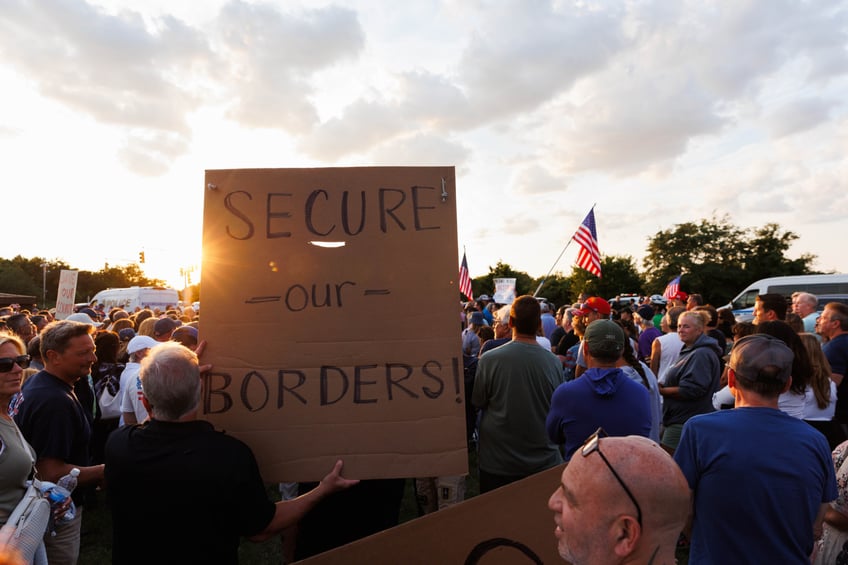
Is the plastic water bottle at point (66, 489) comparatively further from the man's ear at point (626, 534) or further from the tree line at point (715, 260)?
the tree line at point (715, 260)

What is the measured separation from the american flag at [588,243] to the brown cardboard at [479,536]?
37.0 ft

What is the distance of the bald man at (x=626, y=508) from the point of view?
4.16ft

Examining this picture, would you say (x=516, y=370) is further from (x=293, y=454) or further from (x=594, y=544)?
(x=594, y=544)

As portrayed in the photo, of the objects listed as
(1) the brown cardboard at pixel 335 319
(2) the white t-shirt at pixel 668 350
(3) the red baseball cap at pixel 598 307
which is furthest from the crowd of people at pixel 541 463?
(3) the red baseball cap at pixel 598 307

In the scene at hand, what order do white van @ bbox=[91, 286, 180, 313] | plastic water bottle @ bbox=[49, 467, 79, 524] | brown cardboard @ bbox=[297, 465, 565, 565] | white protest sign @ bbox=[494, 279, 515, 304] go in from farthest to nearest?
white van @ bbox=[91, 286, 180, 313] < white protest sign @ bbox=[494, 279, 515, 304] < plastic water bottle @ bbox=[49, 467, 79, 524] < brown cardboard @ bbox=[297, 465, 565, 565]

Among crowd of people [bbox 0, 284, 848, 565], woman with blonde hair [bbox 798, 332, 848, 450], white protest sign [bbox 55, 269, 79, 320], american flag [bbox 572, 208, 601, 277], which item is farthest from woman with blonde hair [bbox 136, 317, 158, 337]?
white protest sign [bbox 55, 269, 79, 320]

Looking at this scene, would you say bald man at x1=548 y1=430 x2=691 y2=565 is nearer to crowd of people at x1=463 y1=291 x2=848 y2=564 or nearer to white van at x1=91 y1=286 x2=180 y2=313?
crowd of people at x1=463 y1=291 x2=848 y2=564

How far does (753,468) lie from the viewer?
2146mm

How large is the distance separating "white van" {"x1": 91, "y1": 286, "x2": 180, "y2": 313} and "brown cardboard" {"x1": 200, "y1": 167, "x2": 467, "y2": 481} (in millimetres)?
29182

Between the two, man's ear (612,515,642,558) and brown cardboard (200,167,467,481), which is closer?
man's ear (612,515,642,558)

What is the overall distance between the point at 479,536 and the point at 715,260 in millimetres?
51615

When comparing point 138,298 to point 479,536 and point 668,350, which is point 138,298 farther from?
point 479,536

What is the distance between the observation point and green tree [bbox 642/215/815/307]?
44969 mm

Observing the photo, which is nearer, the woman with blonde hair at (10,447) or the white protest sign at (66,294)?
the woman with blonde hair at (10,447)
